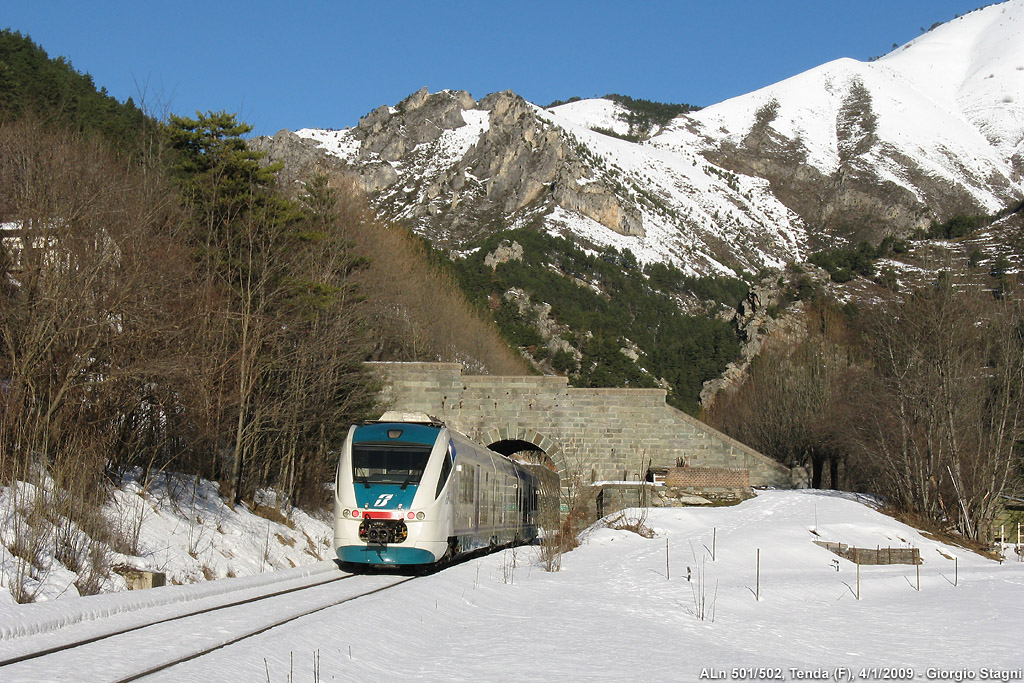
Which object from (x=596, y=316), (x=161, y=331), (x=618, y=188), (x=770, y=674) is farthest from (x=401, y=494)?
(x=618, y=188)

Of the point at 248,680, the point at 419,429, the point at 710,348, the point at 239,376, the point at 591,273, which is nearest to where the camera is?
the point at 248,680

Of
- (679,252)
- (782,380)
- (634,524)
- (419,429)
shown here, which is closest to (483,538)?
(634,524)

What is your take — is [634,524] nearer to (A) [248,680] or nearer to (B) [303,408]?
(B) [303,408]

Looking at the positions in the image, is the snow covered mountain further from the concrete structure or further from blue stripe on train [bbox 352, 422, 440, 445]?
blue stripe on train [bbox 352, 422, 440, 445]

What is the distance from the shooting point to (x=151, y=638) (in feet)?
27.7

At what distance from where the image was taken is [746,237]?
6471 inches

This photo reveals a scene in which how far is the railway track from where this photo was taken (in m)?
7.10

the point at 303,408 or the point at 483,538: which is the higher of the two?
the point at 303,408

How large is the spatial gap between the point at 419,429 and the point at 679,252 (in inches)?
5095

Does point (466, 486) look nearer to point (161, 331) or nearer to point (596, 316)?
point (161, 331)

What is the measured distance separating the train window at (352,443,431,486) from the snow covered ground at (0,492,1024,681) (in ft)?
5.73

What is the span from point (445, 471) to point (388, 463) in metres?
1.01

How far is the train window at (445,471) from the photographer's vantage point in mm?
16297

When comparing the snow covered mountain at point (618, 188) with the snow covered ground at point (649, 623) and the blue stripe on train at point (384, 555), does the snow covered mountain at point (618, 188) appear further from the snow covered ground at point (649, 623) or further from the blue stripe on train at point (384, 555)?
the blue stripe on train at point (384, 555)
